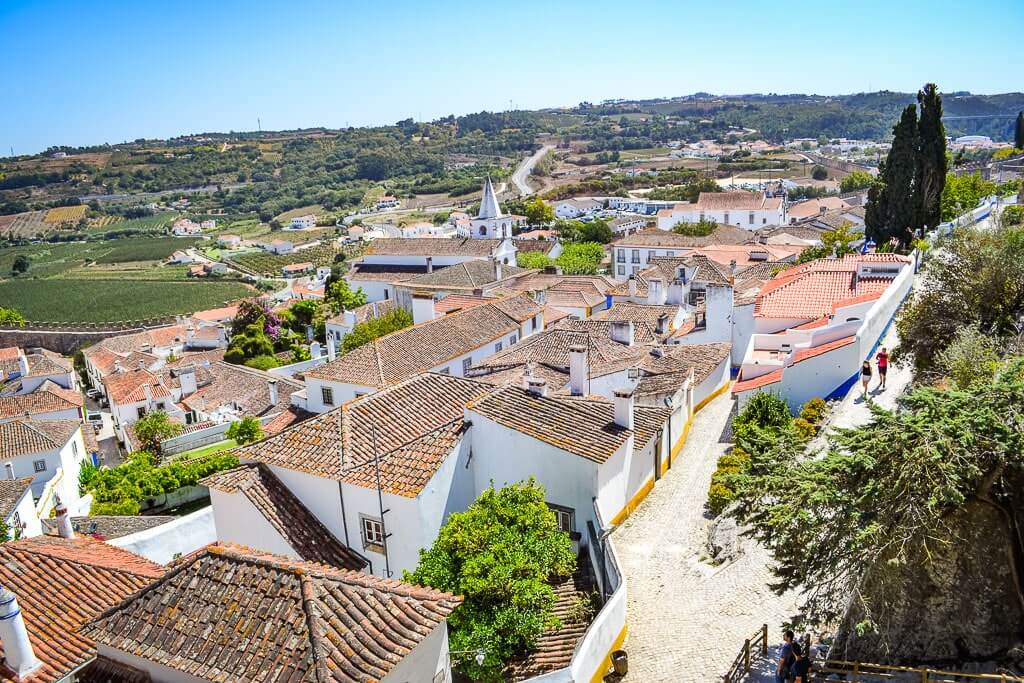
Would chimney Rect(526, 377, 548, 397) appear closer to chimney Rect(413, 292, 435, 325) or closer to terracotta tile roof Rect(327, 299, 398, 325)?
chimney Rect(413, 292, 435, 325)

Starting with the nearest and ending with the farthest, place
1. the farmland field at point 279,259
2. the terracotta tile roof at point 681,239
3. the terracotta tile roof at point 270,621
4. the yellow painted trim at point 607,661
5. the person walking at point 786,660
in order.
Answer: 1. the terracotta tile roof at point 270,621
2. the person walking at point 786,660
3. the yellow painted trim at point 607,661
4. the terracotta tile roof at point 681,239
5. the farmland field at point 279,259

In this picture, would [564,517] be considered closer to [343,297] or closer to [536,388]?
[536,388]

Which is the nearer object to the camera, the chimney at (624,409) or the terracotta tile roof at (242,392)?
the chimney at (624,409)

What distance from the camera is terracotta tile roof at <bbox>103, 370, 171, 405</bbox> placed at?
50188 mm

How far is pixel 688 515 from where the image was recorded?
1727 cm

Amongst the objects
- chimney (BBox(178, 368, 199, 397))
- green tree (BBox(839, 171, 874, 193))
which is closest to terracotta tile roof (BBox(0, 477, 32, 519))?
chimney (BBox(178, 368, 199, 397))

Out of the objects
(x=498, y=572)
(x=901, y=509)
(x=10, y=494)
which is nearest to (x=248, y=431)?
(x=10, y=494)

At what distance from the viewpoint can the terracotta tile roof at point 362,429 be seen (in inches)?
675

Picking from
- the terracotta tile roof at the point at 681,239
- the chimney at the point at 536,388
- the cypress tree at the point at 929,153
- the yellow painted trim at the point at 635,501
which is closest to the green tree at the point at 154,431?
the chimney at the point at 536,388

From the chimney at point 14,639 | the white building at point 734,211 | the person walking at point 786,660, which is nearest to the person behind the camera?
the chimney at point 14,639

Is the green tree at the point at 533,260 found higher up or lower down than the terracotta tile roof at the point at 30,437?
higher up

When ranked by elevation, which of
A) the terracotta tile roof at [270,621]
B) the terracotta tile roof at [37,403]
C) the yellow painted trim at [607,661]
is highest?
the terracotta tile roof at [270,621]

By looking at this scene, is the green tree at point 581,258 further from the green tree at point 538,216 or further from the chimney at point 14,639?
the chimney at point 14,639

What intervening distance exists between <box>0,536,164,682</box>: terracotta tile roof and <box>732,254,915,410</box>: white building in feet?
55.8
